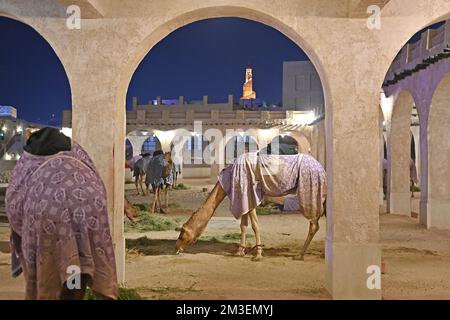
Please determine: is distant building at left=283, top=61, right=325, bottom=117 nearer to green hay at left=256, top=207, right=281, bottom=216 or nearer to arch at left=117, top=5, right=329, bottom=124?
green hay at left=256, top=207, right=281, bottom=216

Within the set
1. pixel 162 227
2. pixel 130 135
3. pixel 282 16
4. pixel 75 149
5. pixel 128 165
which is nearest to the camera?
pixel 75 149

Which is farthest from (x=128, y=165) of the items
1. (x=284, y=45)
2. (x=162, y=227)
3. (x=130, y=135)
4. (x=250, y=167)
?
(x=284, y=45)

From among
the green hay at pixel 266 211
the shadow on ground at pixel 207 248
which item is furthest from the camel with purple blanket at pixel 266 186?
the green hay at pixel 266 211

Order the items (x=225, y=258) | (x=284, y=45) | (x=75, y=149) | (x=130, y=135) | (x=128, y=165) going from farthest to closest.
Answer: (x=284, y=45) → (x=130, y=135) → (x=128, y=165) → (x=225, y=258) → (x=75, y=149)

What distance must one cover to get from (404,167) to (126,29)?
40.1 feet

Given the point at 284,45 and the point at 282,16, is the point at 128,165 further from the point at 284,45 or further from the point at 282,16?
the point at 284,45

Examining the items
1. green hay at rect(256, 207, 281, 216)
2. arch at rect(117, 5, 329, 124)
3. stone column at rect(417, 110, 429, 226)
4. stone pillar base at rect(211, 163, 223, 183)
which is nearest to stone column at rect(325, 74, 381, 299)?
arch at rect(117, 5, 329, 124)

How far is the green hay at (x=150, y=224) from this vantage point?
1234 cm

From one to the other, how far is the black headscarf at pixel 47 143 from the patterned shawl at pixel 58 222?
38 millimetres

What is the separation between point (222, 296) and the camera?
6281 mm

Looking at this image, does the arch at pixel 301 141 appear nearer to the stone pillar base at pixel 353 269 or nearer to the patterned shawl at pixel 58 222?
the stone pillar base at pixel 353 269

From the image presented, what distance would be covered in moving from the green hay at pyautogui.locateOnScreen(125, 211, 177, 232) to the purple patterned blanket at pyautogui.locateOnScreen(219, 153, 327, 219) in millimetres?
3863

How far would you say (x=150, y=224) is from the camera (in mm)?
13000

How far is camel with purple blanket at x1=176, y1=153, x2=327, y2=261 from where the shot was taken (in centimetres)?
895
